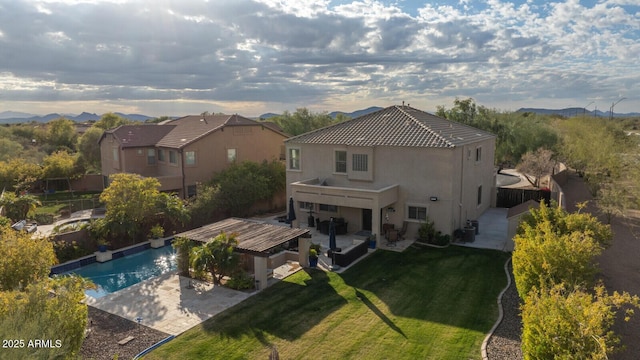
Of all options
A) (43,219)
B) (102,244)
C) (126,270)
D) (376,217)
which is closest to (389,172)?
(376,217)

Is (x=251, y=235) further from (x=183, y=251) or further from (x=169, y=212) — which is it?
(x=169, y=212)

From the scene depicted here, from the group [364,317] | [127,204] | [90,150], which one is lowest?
[364,317]

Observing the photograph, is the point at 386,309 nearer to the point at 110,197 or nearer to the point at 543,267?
the point at 543,267

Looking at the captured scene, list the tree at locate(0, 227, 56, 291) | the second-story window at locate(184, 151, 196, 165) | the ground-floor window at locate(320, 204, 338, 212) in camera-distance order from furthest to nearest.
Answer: the second-story window at locate(184, 151, 196, 165) < the ground-floor window at locate(320, 204, 338, 212) < the tree at locate(0, 227, 56, 291)

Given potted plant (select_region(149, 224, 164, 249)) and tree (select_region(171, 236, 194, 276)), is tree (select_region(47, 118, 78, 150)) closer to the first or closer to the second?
potted plant (select_region(149, 224, 164, 249))

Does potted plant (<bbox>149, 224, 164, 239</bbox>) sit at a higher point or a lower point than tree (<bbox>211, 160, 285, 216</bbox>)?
lower

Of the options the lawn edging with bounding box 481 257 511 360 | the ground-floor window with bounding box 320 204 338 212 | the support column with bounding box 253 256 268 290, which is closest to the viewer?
the lawn edging with bounding box 481 257 511 360

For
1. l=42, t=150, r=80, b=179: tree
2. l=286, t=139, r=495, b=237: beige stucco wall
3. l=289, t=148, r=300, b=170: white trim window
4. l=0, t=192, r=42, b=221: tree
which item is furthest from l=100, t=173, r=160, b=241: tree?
l=42, t=150, r=80, b=179: tree
